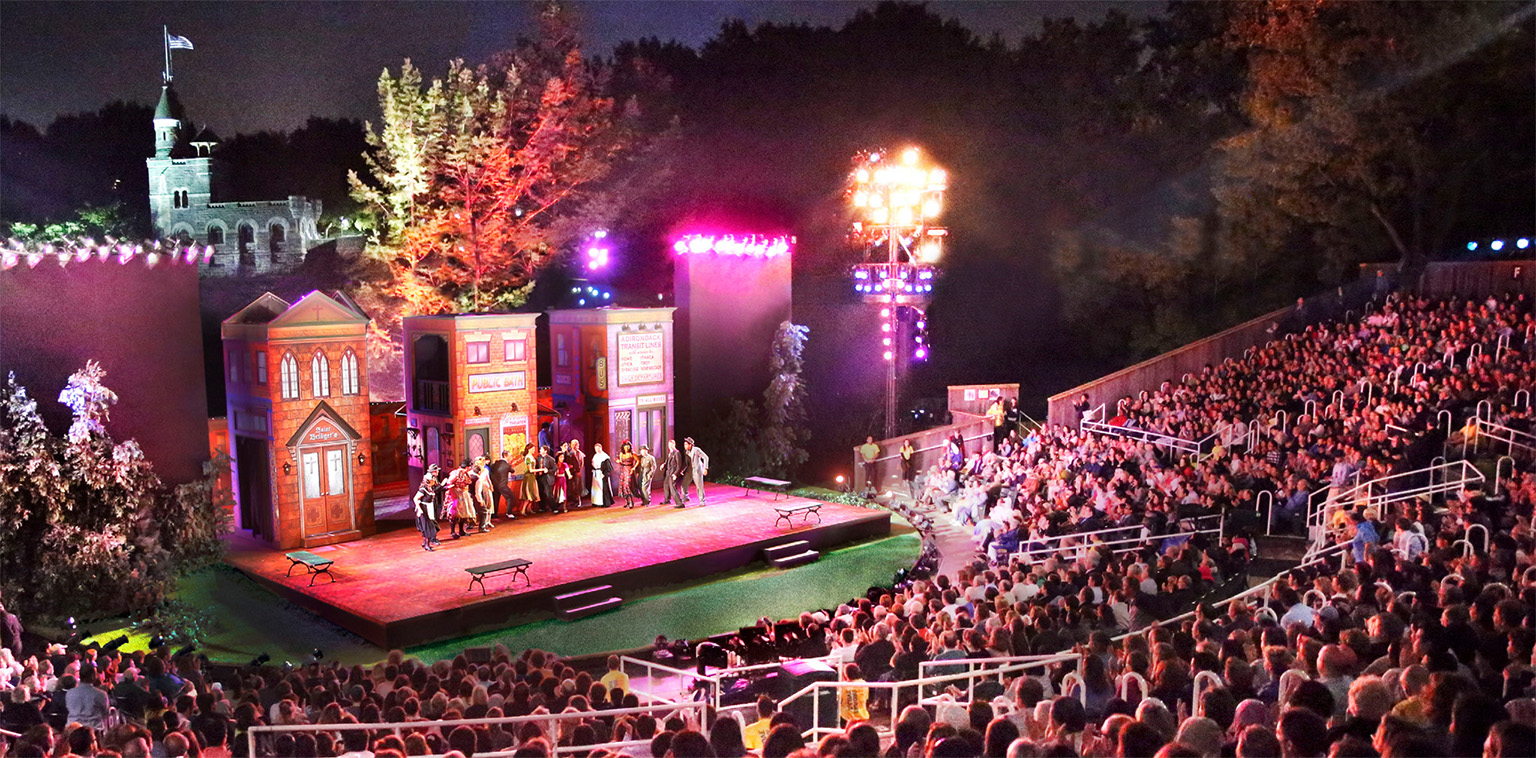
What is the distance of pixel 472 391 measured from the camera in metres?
16.3

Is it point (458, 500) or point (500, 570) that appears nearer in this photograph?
point (500, 570)

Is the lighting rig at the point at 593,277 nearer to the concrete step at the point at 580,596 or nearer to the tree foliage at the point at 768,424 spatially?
the tree foliage at the point at 768,424

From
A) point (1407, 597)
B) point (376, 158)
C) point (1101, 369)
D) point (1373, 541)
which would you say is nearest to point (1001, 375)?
point (1101, 369)

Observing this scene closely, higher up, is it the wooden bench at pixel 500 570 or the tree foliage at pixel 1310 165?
the tree foliage at pixel 1310 165

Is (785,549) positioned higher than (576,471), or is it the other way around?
(576,471)

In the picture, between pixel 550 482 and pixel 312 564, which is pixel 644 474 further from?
pixel 312 564

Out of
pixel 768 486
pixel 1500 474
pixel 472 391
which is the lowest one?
pixel 768 486

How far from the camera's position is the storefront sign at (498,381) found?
1631 centimetres

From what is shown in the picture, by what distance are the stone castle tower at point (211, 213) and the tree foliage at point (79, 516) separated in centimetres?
699

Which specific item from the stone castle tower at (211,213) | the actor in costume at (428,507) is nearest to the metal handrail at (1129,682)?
the actor in costume at (428,507)

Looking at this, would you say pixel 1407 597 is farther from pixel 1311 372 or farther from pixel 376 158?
pixel 376 158

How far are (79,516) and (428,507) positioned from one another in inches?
154

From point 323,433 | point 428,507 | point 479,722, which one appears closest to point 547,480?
point 428,507

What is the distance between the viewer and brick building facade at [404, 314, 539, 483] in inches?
637
